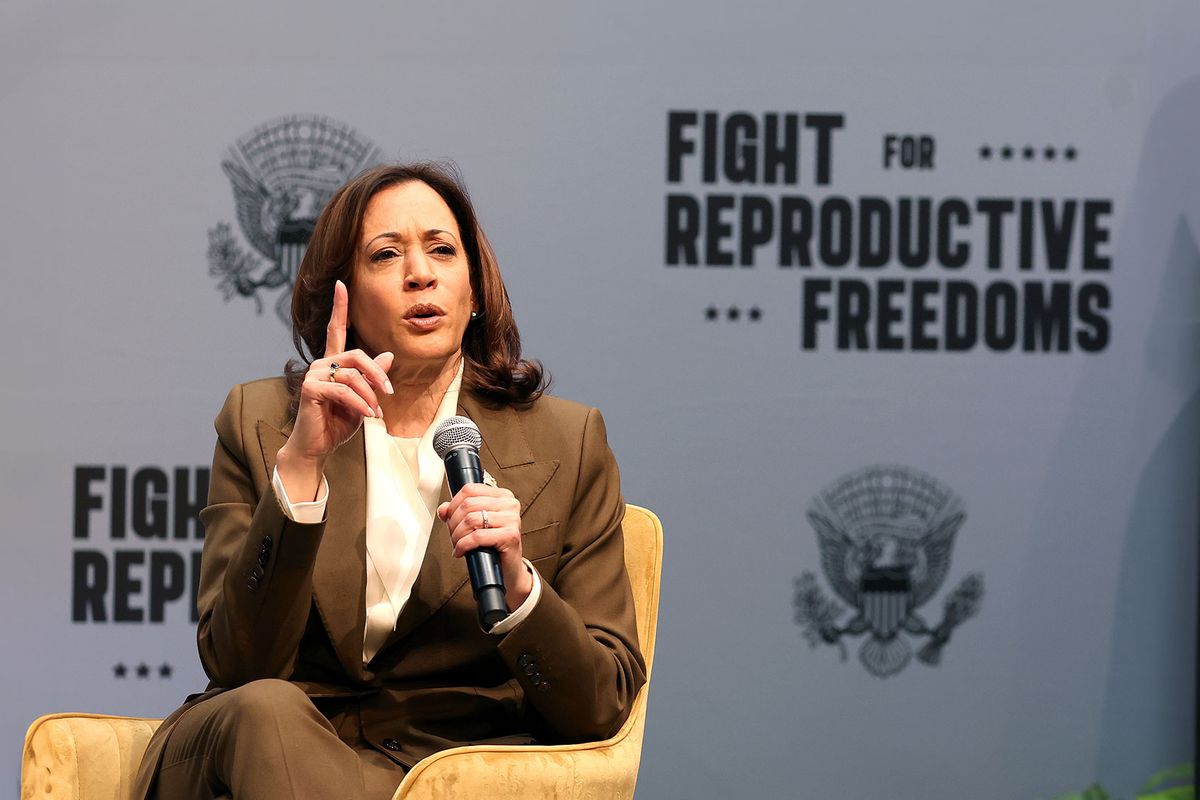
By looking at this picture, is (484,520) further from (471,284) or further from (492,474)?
(471,284)

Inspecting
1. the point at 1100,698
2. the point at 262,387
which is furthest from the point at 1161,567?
the point at 262,387

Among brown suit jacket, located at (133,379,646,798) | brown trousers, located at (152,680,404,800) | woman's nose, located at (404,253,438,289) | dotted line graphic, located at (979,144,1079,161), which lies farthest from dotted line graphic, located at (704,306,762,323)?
brown trousers, located at (152,680,404,800)

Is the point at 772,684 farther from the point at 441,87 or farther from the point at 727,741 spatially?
the point at 441,87

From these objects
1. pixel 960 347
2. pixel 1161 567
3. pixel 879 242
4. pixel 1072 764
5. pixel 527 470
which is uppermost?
pixel 879 242

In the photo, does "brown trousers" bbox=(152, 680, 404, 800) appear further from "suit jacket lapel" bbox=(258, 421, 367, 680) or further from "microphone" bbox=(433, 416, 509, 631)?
"microphone" bbox=(433, 416, 509, 631)

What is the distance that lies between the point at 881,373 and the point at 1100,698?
0.98 metres

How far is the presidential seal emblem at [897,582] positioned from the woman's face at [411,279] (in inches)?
57.0

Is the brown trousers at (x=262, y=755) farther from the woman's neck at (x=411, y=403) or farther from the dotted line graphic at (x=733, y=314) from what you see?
the dotted line graphic at (x=733, y=314)

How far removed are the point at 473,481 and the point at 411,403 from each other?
0.51m

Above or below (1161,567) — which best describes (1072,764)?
below

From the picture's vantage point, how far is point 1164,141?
11.7 feet

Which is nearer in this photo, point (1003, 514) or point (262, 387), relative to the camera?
A: point (262, 387)

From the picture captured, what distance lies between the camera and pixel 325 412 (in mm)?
2135

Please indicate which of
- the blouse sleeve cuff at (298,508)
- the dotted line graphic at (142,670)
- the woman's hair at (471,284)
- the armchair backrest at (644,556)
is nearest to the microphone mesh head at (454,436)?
the blouse sleeve cuff at (298,508)
